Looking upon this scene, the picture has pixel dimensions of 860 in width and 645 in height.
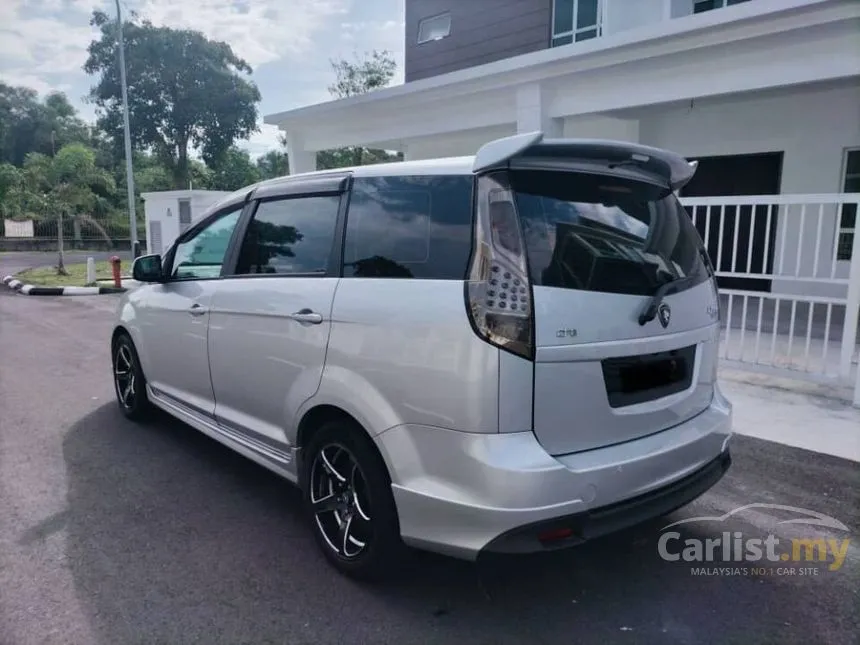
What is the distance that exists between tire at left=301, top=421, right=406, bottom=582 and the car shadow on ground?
119 mm

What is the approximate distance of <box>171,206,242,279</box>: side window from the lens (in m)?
3.70

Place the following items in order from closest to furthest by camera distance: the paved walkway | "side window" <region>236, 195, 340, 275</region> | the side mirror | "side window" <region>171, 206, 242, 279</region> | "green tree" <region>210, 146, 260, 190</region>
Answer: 1. "side window" <region>236, 195, 340, 275</region>
2. "side window" <region>171, 206, 242, 279</region>
3. the side mirror
4. the paved walkway
5. "green tree" <region>210, 146, 260, 190</region>

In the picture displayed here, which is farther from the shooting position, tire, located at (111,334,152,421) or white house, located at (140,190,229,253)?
white house, located at (140,190,229,253)

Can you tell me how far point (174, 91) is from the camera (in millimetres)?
33594

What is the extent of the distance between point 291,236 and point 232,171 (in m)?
40.6

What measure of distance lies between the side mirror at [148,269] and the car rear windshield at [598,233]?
288 cm

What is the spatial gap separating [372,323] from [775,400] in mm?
4362

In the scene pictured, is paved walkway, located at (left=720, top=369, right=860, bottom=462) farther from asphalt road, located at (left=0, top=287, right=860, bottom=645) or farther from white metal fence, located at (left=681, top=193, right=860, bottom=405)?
asphalt road, located at (left=0, top=287, right=860, bottom=645)

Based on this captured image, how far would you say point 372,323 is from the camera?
97.2 inches

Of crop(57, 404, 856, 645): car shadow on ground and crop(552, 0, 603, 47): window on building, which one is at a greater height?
crop(552, 0, 603, 47): window on building

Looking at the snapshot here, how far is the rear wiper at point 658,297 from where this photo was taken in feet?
7.70

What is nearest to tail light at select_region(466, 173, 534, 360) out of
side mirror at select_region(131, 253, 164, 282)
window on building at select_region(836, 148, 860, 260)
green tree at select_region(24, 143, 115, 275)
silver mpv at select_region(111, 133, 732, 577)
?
silver mpv at select_region(111, 133, 732, 577)

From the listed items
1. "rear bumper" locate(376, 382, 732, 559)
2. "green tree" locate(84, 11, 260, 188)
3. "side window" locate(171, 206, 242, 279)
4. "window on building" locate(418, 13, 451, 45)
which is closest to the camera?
"rear bumper" locate(376, 382, 732, 559)

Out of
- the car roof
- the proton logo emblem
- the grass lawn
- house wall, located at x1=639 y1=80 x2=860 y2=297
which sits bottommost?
the grass lawn
